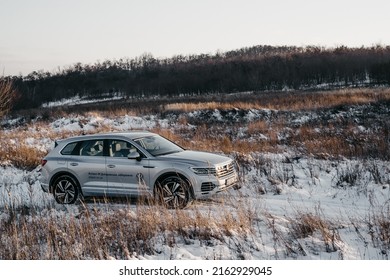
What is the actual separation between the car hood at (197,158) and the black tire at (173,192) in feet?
1.38

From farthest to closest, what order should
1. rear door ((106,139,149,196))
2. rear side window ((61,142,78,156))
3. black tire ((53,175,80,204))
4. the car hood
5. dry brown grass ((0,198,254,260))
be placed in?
rear side window ((61,142,78,156)) → black tire ((53,175,80,204)) → rear door ((106,139,149,196)) → the car hood → dry brown grass ((0,198,254,260))

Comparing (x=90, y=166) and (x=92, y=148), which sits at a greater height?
(x=92, y=148)

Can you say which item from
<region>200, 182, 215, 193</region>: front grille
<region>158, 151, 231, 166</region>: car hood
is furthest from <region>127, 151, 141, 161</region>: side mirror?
<region>200, 182, 215, 193</region>: front grille

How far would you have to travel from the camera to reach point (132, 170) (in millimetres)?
9375

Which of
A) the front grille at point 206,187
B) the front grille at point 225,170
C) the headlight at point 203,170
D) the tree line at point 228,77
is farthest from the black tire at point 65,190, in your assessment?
the tree line at point 228,77

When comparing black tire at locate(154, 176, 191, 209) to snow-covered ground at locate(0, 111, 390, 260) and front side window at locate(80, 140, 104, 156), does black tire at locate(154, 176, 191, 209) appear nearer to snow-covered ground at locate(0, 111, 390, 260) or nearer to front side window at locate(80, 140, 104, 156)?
snow-covered ground at locate(0, 111, 390, 260)

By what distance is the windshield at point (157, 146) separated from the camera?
971 centimetres

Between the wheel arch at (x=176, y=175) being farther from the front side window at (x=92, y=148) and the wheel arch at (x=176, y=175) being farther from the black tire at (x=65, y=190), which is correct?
the black tire at (x=65, y=190)

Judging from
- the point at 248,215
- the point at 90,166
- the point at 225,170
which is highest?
the point at 90,166

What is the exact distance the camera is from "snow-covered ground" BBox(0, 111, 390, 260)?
6.17 meters

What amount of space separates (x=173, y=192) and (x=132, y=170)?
1052 millimetres

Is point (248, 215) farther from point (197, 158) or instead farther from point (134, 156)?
point (134, 156)

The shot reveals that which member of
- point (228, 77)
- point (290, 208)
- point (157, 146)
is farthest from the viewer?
point (228, 77)

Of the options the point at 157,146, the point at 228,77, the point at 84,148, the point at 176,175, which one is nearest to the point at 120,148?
the point at 157,146
